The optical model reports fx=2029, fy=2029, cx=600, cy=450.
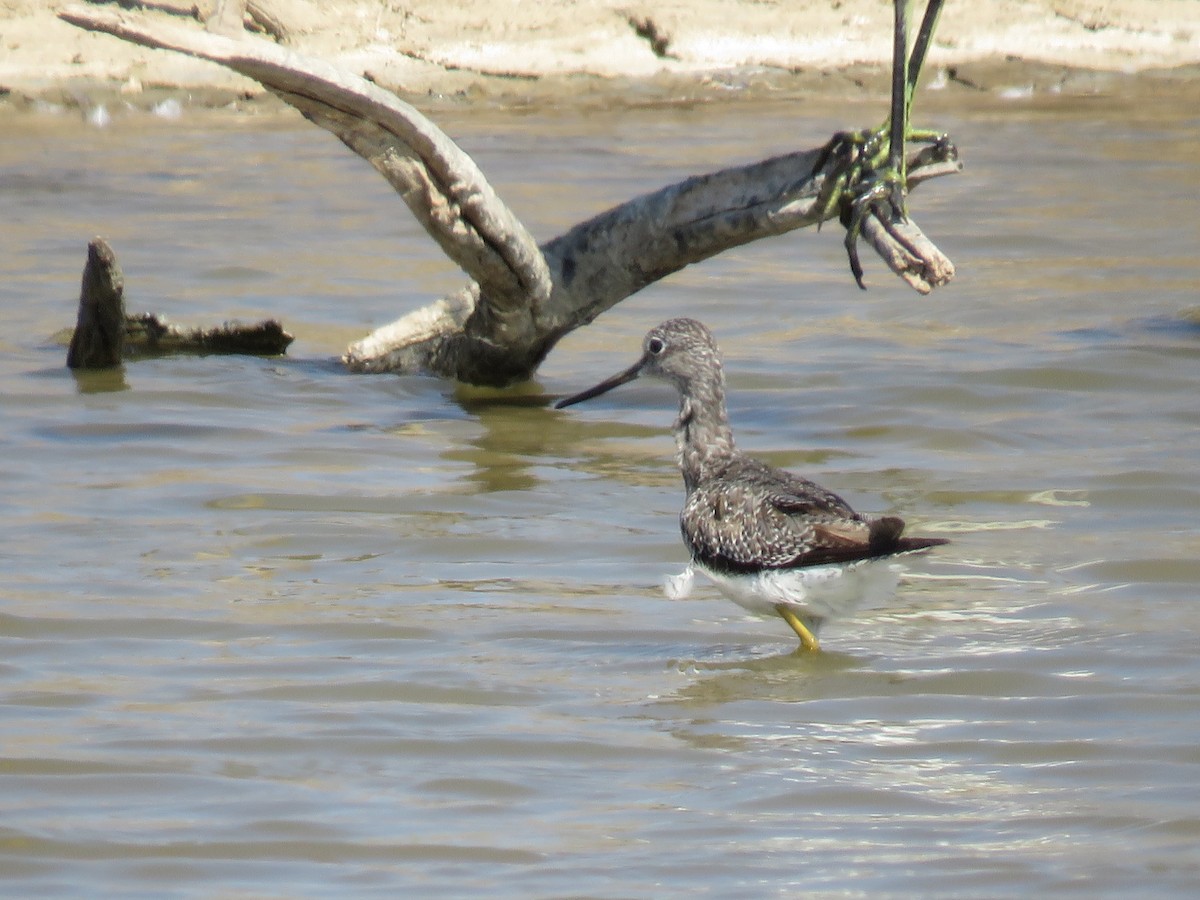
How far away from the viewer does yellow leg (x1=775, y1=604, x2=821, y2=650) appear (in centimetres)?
604

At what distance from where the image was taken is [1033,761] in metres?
5.13

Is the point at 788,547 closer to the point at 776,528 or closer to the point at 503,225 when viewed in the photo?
the point at 776,528

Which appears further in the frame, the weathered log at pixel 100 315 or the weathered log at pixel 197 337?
the weathered log at pixel 197 337

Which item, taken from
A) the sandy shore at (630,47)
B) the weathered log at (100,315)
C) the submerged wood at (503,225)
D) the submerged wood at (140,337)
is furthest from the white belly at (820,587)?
the sandy shore at (630,47)

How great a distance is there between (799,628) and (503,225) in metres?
2.99

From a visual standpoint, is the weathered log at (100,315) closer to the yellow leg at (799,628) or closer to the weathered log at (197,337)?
the weathered log at (197,337)

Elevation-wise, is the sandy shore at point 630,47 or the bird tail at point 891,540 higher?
the sandy shore at point 630,47

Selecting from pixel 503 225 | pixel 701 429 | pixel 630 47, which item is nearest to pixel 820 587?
pixel 701 429

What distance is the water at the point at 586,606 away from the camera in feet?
15.2

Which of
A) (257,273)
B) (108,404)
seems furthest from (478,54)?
(108,404)

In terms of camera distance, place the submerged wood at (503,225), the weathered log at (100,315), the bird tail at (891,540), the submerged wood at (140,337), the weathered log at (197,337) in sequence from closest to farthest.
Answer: the bird tail at (891,540) → the submerged wood at (503,225) → the weathered log at (100,315) → the submerged wood at (140,337) → the weathered log at (197,337)

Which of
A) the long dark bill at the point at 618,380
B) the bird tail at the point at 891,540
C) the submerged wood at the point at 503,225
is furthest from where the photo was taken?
the long dark bill at the point at 618,380

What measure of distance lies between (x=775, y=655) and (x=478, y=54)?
12897 millimetres

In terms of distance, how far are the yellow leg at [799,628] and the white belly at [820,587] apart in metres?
0.02
